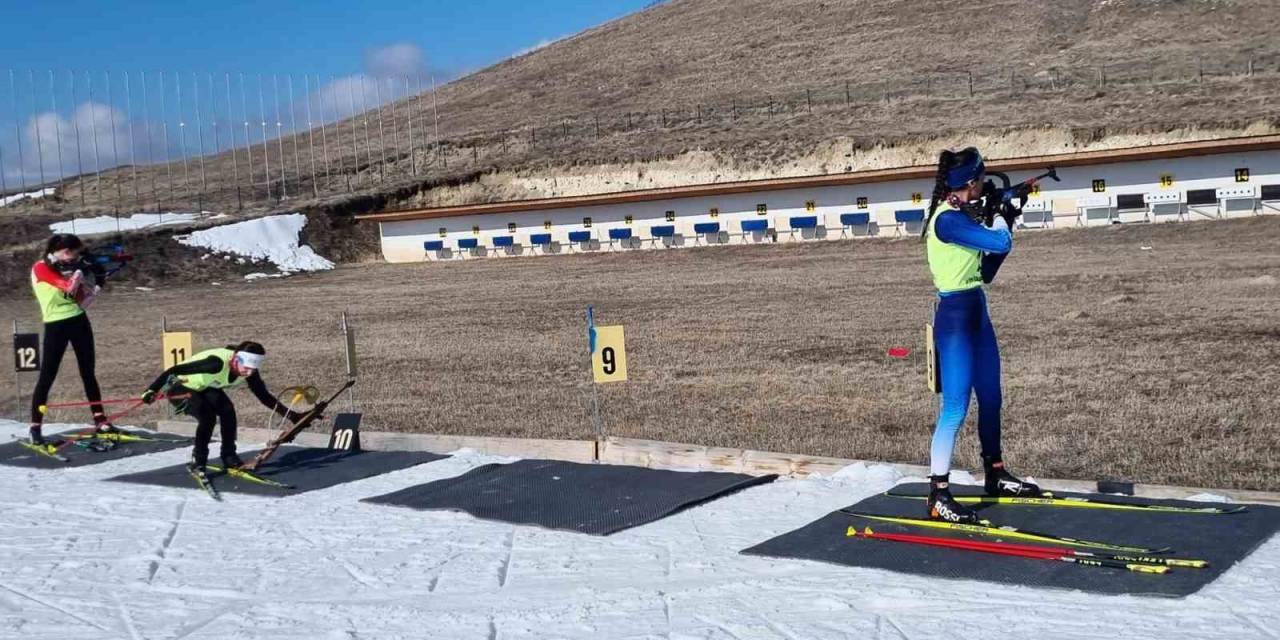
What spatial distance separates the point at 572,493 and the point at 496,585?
2293 mm

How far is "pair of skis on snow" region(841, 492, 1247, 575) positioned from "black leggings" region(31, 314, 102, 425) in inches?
299

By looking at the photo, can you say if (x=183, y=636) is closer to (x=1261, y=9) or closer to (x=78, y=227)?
(x=78, y=227)

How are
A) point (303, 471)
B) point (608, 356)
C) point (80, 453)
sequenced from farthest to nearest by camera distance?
1. point (80, 453)
2. point (608, 356)
3. point (303, 471)

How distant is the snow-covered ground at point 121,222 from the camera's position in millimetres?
47438

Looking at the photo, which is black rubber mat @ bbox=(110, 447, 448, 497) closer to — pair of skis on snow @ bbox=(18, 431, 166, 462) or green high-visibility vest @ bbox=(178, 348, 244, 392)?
green high-visibility vest @ bbox=(178, 348, 244, 392)

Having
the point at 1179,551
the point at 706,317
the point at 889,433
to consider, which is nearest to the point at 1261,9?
the point at 706,317

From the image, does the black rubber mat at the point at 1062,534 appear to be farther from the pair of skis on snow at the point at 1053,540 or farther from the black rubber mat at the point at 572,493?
the black rubber mat at the point at 572,493

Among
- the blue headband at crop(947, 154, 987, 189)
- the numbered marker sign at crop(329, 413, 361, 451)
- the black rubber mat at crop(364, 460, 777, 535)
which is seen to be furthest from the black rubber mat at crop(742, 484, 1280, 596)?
the numbered marker sign at crop(329, 413, 361, 451)

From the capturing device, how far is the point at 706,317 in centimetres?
2222

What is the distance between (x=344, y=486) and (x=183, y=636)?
383 cm

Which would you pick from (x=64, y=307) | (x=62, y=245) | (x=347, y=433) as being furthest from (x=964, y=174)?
(x=64, y=307)

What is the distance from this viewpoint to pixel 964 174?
725cm

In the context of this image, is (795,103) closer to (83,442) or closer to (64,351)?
(64,351)

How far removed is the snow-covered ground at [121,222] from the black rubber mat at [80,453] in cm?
3620
